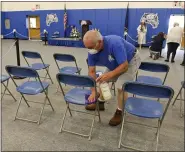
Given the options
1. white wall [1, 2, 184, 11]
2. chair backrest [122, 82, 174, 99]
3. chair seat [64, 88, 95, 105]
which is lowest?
chair seat [64, 88, 95, 105]

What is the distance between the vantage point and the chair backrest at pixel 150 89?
1854mm

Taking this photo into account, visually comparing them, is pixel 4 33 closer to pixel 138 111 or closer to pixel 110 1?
pixel 110 1

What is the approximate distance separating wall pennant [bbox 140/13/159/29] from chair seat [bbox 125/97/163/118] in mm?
8932

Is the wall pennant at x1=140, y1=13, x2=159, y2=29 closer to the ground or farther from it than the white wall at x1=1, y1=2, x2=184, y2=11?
closer to the ground

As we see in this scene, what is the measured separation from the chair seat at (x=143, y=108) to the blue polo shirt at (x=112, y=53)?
480 millimetres

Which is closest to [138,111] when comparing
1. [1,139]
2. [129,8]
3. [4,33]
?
[1,139]

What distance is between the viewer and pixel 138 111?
2.08m

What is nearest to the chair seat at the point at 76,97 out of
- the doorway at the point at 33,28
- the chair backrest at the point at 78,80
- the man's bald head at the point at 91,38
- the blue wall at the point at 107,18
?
the chair backrest at the point at 78,80

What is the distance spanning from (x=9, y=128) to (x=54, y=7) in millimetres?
11241

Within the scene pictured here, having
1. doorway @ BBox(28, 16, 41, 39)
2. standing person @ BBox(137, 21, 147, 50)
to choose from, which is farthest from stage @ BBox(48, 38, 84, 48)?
doorway @ BBox(28, 16, 41, 39)

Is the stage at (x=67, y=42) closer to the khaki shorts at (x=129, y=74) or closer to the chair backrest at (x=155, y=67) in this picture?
the chair backrest at (x=155, y=67)

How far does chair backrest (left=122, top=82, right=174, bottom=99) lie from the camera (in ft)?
6.08

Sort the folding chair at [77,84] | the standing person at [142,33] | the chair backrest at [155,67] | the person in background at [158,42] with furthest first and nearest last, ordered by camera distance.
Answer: the standing person at [142,33] → the person in background at [158,42] → the chair backrest at [155,67] → the folding chair at [77,84]

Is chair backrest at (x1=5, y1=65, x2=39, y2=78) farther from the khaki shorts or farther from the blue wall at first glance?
the blue wall
